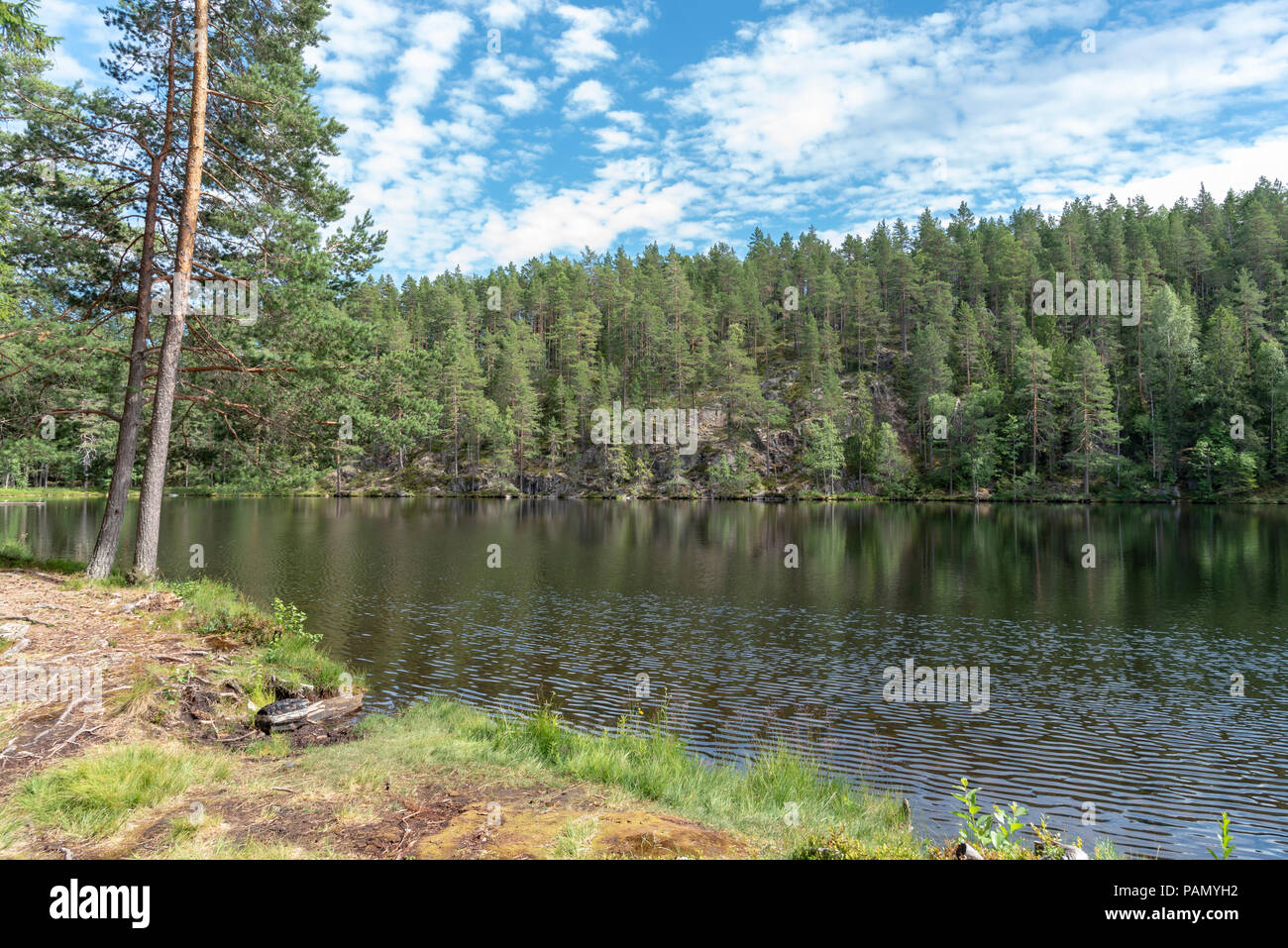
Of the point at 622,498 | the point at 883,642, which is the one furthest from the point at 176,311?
the point at 622,498

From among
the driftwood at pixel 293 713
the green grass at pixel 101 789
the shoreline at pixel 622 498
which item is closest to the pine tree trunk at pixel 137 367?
the driftwood at pixel 293 713

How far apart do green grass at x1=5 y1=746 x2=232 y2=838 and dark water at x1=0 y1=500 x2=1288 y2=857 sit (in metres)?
7.82

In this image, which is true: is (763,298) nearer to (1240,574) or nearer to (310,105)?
(1240,574)

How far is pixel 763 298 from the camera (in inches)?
5162

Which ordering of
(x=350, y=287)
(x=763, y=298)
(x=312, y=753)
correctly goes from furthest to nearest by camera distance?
1. (x=763, y=298)
2. (x=350, y=287)
3. (x=312, y=753)

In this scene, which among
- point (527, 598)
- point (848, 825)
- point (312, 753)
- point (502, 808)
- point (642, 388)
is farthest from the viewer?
point (642, 388)

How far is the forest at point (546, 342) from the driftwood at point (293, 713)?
8.91 metres

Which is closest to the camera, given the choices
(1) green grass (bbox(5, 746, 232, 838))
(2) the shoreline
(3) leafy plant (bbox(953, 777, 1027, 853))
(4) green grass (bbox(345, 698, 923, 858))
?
(3) leafy plant (bbox(953, 777, 1027, 853))

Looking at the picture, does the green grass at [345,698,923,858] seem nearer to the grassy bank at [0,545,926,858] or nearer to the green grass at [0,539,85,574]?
the grassy bank at [0,545,926,858]

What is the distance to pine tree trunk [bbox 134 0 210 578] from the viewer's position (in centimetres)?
1588

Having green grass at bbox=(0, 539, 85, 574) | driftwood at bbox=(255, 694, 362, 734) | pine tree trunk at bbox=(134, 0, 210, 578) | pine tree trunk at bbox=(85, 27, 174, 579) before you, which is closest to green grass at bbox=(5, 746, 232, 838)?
driftwood at bbox=(255, 694, 362, 734)

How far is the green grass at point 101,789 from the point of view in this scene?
5902 millimetres

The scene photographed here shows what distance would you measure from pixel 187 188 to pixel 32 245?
13.7 feet
